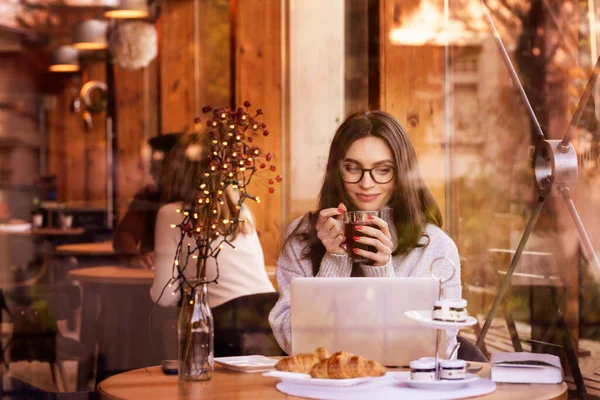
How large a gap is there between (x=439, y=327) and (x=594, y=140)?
102 inches

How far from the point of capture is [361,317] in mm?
2057

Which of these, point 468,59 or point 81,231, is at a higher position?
point 468,59

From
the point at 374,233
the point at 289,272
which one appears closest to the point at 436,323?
the point at 374,233

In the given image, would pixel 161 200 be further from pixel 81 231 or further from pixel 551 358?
pixel 551 358

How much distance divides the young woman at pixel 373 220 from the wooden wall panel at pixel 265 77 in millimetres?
1268

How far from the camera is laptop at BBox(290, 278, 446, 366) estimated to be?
2.04 metres

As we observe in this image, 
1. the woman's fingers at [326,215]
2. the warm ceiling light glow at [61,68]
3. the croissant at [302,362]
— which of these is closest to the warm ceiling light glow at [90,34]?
the warm ceiling light glow at [61,68]

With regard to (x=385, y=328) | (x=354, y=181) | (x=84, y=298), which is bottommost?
(x=84, y=298)

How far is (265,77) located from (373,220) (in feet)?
7.91

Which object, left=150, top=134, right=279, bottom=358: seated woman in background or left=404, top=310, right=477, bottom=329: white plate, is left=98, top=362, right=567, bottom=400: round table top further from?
left=150, top=134, right=279, bottom=358: seated woman in background

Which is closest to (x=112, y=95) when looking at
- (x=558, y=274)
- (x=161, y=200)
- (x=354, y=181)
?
(x=161, y=200)

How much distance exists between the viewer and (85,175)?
6.32m

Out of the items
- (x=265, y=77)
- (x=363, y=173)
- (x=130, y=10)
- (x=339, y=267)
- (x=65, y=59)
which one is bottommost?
(x=339, y=267)

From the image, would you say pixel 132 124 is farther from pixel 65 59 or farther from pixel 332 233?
pixel 332 233
